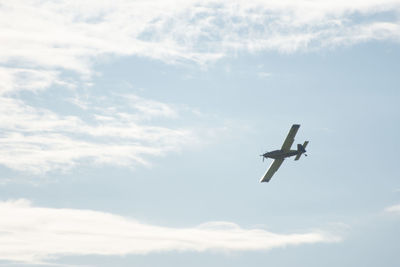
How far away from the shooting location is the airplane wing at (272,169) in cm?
19188

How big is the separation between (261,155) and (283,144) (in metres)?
6.04

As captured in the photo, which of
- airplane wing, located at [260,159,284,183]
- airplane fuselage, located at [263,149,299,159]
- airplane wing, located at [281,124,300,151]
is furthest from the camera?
airplane wing, located at [260,159,284,183]

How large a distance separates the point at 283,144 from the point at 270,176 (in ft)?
34.4

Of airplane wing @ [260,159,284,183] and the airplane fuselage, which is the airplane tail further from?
airplane wing @ [260,159,284,183]

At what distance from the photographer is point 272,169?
19312 centimetres

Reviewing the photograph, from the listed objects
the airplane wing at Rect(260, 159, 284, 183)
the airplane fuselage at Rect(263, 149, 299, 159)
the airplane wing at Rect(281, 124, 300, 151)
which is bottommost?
the airplane wing at Rect(260, 159, 284, 183)

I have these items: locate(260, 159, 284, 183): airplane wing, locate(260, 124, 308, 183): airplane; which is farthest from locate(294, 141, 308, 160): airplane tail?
locate(260, 159, 284, 183): airplane wing

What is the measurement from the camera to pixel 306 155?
18900 centimetres

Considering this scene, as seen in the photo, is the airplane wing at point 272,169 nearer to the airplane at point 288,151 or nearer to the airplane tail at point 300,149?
Answer: the airplane at point 288,151

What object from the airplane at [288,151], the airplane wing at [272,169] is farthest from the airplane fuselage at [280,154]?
the airplane wing at [272,169]

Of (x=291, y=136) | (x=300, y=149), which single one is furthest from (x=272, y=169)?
(x=291, y=136)

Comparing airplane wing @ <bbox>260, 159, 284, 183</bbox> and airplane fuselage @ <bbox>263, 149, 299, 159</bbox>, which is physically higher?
airplane fuselage @ <bbox>263, 149, 299, 159</bbox>

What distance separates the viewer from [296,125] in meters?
186

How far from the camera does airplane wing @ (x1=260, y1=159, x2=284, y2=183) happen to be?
192m
